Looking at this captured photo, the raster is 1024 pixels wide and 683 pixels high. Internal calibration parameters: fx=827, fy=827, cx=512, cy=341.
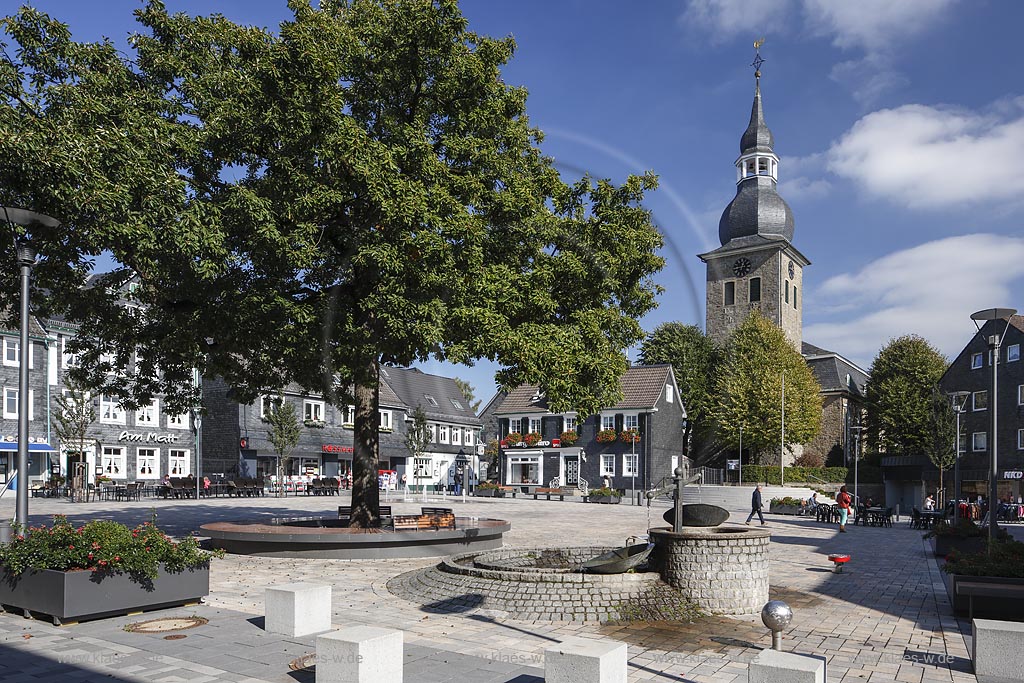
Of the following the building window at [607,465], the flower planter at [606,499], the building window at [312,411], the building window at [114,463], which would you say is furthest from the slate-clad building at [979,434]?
the building window at [114,463]

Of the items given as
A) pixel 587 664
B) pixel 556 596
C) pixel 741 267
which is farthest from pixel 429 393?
pixel 587 664

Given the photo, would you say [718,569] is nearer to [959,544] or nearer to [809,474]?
[959,544]

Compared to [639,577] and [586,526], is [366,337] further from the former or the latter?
[586,526]

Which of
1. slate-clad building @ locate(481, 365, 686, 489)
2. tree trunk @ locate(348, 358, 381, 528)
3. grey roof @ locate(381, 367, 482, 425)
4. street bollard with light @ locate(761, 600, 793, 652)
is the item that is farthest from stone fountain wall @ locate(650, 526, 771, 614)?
grey roof @ locate(381, 367, 482, 425)

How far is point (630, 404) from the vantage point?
6381 cm

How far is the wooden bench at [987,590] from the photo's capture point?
11.5 metres

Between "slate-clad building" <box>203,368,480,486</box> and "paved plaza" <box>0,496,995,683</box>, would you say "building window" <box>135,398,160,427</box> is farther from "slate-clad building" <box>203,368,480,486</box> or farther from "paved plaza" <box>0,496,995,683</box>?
"paved plaza" <box>0,496,995,683</box>

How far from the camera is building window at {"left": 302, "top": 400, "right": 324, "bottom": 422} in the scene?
63.3 m

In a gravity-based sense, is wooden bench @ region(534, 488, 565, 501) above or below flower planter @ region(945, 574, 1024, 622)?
below

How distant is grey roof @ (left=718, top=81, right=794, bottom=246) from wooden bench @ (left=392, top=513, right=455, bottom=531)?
7260cm

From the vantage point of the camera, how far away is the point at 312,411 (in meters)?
63.4

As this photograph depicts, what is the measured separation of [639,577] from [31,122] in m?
14.1

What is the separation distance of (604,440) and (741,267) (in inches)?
1296

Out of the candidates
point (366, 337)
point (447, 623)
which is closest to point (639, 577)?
point (447, 623)
